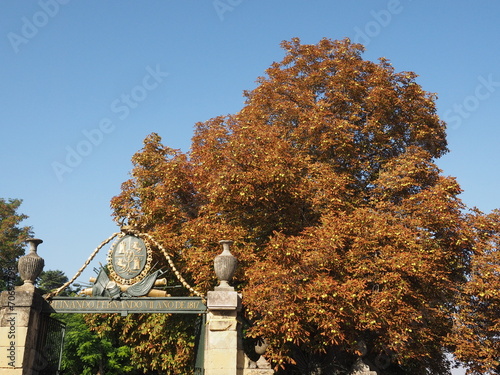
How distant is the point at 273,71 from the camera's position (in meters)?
22.9

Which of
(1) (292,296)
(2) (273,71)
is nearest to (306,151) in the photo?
(2) (273,71)

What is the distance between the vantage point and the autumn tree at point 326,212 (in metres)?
15.1

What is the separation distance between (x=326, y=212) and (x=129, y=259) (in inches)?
282

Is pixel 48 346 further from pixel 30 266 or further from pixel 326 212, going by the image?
pixel 326 212

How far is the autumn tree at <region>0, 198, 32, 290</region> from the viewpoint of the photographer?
111 ft

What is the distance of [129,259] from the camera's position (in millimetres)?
12883

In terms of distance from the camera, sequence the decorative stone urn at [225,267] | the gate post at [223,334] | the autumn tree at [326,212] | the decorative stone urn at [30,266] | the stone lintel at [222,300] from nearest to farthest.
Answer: the gate post at [223,334] → the stone lintel at [222,300] → the decorative stone urn at [225,267] → the decorative stone urn at [30,266] → the autumn tree at [326,212]

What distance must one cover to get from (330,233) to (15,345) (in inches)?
347

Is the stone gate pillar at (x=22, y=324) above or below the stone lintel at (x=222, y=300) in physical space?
below

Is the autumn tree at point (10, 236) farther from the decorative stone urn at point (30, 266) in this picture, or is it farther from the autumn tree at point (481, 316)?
the autumn tree at point (481, 316)

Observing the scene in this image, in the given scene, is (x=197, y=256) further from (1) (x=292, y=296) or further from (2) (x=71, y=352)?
(2) (x=71, y=352)

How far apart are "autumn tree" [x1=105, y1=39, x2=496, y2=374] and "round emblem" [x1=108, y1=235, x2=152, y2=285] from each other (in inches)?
41.6

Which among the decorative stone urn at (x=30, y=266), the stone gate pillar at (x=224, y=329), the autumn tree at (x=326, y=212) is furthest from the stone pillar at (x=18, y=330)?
the stone gate pillar at (x=224, y=329)

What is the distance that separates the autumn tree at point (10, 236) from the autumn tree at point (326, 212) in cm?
1589
